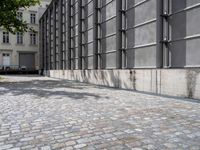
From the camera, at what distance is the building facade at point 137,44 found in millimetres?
8836

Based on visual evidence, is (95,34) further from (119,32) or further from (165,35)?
(165,35)

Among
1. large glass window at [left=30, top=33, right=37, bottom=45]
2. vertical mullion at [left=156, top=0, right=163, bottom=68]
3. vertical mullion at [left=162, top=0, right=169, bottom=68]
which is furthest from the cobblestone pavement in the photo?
large glass window at [left=30, top=33, right=37, bottom=45]

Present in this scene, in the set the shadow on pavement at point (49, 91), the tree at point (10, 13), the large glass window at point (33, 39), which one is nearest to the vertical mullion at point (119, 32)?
the shadow on pavement at point (49, 91)

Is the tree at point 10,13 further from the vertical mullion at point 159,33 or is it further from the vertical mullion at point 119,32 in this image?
the vertical mullion at point 159,33

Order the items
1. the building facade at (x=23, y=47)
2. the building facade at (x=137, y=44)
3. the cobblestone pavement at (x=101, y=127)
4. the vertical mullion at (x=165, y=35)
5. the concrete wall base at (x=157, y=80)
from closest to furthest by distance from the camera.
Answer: the cobblestone pavement at (x=101, y=127) → the concrete wall base at (x=157, y=80) → the building facade at (x=137, y=44) → the vertical mullion at (x=165, y=35) → the building facade at (x=23, y=47)

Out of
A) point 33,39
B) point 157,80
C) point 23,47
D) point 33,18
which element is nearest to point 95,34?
point 157,80

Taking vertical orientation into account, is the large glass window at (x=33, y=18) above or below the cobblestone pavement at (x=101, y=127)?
above

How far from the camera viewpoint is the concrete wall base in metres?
8.30

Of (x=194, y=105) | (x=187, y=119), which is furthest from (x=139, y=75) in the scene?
(x=187, y=119)

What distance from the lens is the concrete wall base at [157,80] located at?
327 inches

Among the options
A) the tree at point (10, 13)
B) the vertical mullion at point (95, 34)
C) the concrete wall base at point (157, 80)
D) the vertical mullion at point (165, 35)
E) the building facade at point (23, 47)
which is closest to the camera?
the concrete wall base at point (157, 80)

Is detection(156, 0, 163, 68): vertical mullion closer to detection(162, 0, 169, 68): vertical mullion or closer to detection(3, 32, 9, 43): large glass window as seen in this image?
detection(162, 0, 169, 68): vertical mullion

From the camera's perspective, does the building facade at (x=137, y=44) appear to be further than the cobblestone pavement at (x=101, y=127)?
Yes

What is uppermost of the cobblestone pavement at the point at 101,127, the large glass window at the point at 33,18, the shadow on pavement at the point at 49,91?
the large glass window at the point at 33,18
